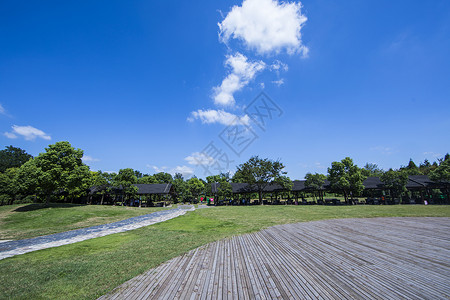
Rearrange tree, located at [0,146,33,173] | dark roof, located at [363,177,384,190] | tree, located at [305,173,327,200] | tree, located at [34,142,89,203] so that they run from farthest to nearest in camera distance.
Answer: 1. tree, located at [0,146,33,173]
2. tree, located at [305,173,327,200]
3. dark roof, located at [363,177,384,190]
4. tree, located at [34,142,89,203]

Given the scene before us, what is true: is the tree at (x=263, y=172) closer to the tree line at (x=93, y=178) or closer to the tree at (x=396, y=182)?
the tree line at (x=93, y=178)

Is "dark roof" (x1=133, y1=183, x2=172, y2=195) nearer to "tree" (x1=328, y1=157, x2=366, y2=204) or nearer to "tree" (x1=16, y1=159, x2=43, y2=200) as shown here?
"tree" (x1=16, y1=159, x2=43, y2=200)

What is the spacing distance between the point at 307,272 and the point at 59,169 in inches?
1234

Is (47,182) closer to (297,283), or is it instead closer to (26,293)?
(26,293)

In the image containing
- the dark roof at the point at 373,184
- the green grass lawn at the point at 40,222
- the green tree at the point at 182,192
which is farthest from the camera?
the green tree at the point at 182,192

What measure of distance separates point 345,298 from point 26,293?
7553 mm

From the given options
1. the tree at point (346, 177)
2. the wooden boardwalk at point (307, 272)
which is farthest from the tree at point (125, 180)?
the tree at point (346, 177)

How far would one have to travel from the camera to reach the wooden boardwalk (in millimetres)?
3881

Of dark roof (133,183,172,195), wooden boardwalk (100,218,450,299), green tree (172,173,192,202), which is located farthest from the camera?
green tree (172,173,192,202)

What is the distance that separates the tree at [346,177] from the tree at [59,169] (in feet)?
129

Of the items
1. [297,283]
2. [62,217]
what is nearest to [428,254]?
[297,283]

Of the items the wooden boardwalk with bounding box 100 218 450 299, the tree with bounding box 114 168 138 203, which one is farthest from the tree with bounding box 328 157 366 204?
the tree with bounding box 114 168 138 203

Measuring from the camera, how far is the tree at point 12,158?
144 ft

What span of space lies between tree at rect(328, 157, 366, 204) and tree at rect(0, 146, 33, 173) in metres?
72.7
